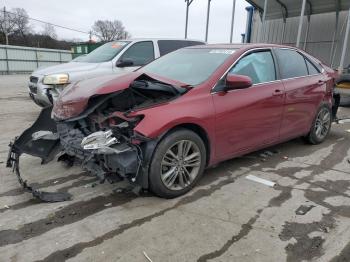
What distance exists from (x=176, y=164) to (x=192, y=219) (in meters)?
0.67

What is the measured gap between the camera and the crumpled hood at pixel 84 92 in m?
3.97

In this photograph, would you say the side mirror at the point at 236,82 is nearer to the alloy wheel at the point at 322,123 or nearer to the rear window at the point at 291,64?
the rear window at the point at 291,64

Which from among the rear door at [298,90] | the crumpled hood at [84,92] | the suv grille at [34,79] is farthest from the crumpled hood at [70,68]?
the rear door at [298,90]

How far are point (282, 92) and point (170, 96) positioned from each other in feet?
5.90

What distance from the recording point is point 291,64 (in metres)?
5.30

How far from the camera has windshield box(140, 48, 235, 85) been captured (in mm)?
4286

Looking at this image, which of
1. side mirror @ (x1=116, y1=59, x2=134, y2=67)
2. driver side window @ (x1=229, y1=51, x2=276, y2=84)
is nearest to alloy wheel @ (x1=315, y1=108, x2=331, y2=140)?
driver side window @ (x1=229, y1=51, x2=276, y2=84)

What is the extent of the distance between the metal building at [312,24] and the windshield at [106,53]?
8.45m

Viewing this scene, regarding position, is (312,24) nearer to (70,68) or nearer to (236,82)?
(70,68)

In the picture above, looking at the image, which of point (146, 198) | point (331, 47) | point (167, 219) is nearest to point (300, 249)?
point (167, 219)

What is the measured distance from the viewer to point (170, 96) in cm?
393

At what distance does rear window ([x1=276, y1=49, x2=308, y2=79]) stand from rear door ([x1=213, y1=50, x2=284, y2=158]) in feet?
0.70

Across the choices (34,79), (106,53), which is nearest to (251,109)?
(106,53)

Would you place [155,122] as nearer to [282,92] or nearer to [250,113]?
[250,113]
